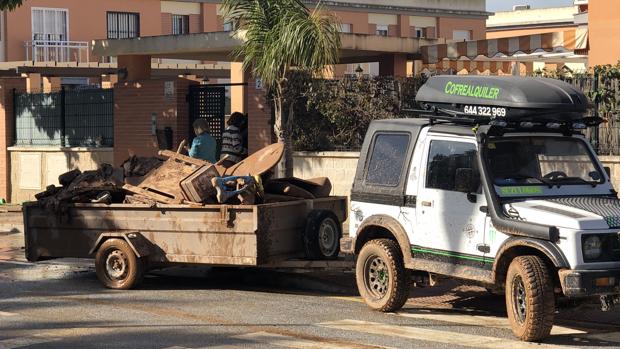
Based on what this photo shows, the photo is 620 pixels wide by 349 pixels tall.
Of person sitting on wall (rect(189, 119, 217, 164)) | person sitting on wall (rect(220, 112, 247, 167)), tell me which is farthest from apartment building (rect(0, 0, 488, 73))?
person sitting on wall (rect(189, 119, 217, 164))

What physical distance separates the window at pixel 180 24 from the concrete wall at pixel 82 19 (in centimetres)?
68

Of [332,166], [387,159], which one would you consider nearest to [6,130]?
[332,166]

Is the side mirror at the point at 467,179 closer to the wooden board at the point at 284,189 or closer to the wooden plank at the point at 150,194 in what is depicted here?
the wooden board at the point at 284,189

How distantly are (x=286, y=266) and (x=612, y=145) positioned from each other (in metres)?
6.06

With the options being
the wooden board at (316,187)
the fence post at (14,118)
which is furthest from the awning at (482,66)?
the wooden board at (316,187)

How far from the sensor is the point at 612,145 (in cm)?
1647

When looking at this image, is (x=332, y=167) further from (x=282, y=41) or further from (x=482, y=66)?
(x=482, y=66)

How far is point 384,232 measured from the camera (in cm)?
1209

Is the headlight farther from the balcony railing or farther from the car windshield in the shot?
the balcony railing

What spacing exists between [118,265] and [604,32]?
492 inches

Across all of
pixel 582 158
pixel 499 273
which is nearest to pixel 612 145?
pixel 582 158

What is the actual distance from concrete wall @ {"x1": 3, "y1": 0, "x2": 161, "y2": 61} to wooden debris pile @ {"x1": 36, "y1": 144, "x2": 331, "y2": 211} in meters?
30.7

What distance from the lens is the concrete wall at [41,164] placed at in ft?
81.0

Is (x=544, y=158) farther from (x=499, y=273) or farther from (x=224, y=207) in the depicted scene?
(x=224, y=207)
